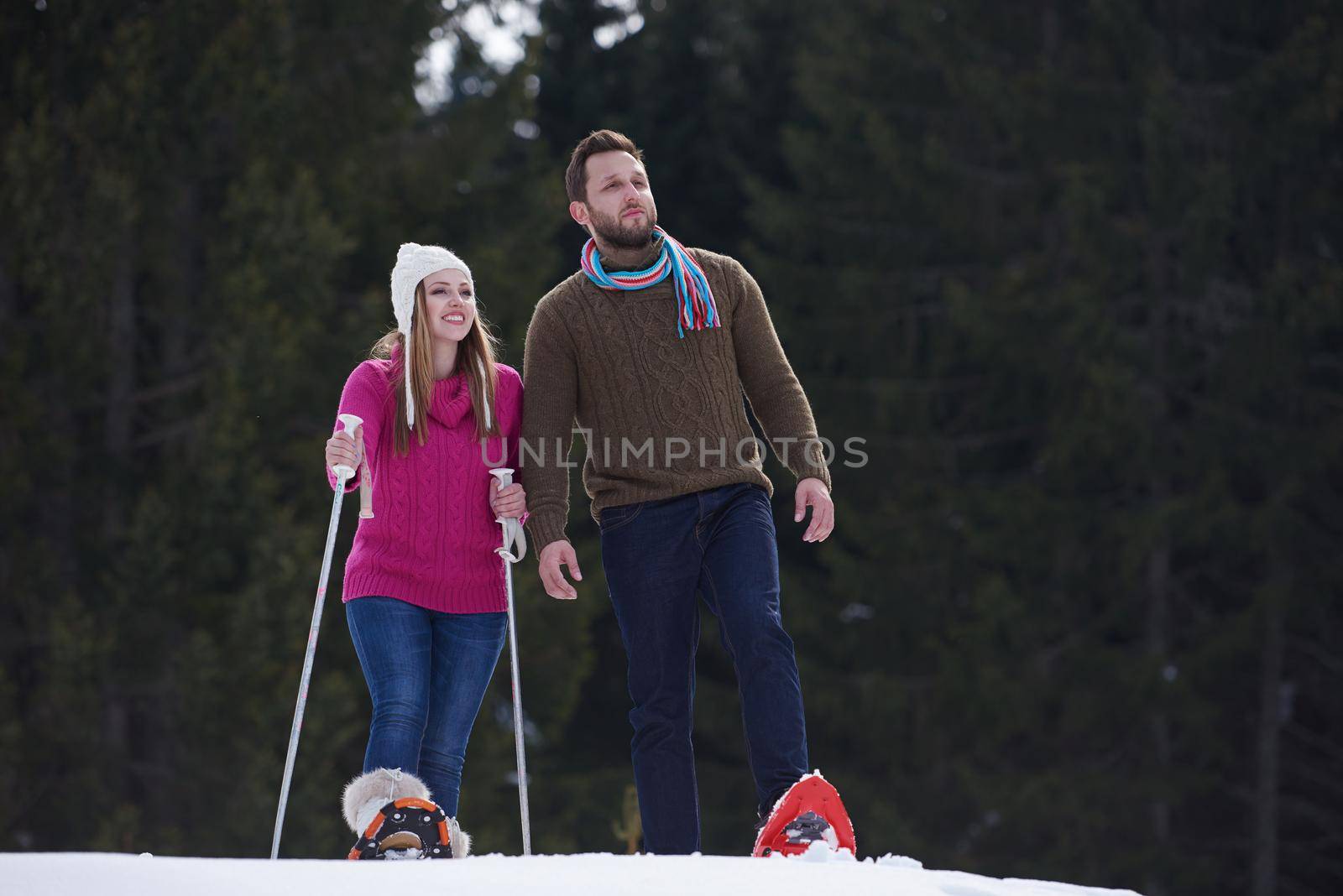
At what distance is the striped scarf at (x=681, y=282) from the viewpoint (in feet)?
14.5

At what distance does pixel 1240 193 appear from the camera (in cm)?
1723

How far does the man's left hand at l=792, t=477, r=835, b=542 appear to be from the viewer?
4320mm

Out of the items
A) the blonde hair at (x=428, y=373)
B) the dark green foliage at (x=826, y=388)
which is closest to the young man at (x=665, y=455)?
the blonde hair at (x=428, y=373)

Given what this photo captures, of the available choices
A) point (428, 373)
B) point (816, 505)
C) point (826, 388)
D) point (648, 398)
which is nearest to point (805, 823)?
point (816, 505)

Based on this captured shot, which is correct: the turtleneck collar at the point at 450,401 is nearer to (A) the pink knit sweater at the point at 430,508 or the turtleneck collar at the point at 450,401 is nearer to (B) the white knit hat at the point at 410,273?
(A) the pink knit sweater at the point at 430,508

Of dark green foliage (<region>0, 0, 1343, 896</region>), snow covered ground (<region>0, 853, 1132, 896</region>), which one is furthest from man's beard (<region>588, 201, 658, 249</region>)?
dark green foliage (<region>0, 0, 1343, 896</region>)

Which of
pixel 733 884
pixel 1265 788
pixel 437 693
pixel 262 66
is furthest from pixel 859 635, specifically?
pixel 733 884

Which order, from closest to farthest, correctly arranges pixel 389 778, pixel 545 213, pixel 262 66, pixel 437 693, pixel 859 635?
pixel 389 778, pixel 437 693, pixel 262 66, pixel 545 213, pixel 859 635

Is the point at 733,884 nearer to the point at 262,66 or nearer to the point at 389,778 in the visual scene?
the point at 389,778

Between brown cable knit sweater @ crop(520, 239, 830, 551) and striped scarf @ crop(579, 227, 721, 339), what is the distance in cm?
2

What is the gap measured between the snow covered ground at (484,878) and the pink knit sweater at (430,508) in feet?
3.73

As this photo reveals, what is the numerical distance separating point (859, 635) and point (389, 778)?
47.7 feet

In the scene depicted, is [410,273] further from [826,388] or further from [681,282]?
[826,388]

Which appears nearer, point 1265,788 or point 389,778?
point 389,778
